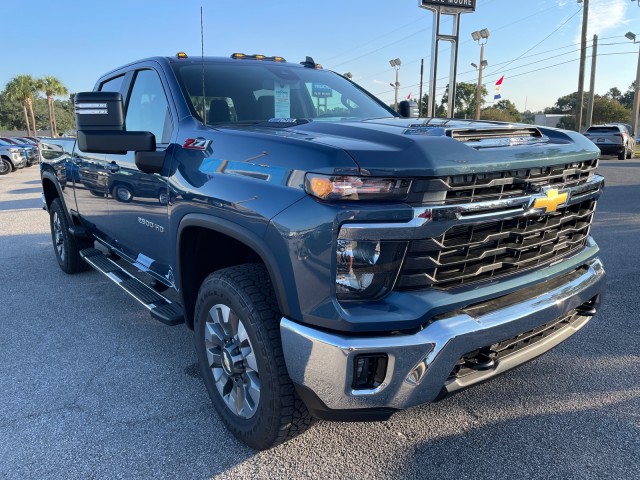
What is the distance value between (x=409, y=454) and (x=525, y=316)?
876 mm

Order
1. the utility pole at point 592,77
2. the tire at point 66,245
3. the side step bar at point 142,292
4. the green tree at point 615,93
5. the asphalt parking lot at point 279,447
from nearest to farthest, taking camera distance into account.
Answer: the asphalt parking lot at point 279,447
the side step bar at point 142,292
the tire at point 66,245
the utility pole at point 592,77
the green tree at point 615,93

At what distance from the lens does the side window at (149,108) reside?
3.16m

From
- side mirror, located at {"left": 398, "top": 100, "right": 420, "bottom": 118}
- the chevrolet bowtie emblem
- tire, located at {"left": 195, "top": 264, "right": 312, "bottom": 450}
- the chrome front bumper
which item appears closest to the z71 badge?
tire, located at {"left": 195, "top": 264, "right": 312, "bottom": 450}

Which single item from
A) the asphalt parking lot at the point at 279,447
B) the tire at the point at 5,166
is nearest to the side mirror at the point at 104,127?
the asphalt parking lot at the point at 279,447

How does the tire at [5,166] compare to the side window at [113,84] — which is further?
the tire at [5,166]

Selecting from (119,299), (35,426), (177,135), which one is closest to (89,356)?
(35,426)

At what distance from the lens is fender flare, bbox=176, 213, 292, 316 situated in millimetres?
2053

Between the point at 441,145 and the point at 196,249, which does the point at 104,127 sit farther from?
the point at 441,145

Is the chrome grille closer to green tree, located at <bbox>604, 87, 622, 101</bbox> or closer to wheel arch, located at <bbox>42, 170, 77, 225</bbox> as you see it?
wheel arch, located at <bbox>42, 170, 77, 225</bbox>

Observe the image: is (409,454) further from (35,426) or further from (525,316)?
(35,426)

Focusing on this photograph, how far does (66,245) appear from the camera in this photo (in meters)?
5.30

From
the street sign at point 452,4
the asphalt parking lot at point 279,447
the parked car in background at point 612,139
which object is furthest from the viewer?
the parked car in background at point 612,139

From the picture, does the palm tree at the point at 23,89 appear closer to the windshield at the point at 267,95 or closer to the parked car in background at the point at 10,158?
the parked car in background at the point at 10,158

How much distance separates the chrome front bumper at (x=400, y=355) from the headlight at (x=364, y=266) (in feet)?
0.59
